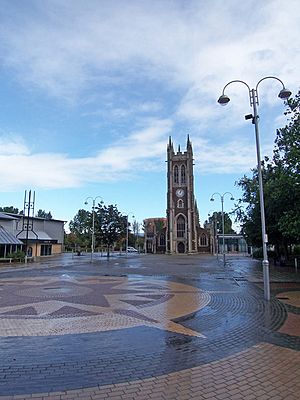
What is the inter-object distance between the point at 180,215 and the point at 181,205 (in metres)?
2.85

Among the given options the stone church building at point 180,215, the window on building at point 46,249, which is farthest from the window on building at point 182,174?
the window on building at point 46,249

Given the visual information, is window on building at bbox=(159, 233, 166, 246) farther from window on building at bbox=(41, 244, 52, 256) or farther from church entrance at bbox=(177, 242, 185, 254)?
window on building at bbox=(41, 244, 52, 256)

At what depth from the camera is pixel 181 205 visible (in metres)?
96.0

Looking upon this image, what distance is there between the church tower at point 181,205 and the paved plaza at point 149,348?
79.6 m

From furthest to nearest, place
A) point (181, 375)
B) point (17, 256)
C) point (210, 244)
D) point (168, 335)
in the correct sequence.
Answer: point (210, 244) < point (17, 256) < point (168, 335) < point (181, 375)

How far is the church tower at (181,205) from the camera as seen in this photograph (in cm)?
9269

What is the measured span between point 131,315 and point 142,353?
3747mm

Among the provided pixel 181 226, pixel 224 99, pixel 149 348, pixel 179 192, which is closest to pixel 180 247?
pixel 181 226

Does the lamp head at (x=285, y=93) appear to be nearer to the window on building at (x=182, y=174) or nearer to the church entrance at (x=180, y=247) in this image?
the church entrance at (x=180, y=247)

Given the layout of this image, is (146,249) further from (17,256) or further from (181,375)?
(181,375)

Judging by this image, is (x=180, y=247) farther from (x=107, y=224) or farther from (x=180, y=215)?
(x=107, y=224)

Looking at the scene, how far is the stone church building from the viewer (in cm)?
9288

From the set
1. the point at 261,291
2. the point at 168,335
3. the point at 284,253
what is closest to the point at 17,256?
the point at 284,253

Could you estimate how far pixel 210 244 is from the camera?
9481 cm
